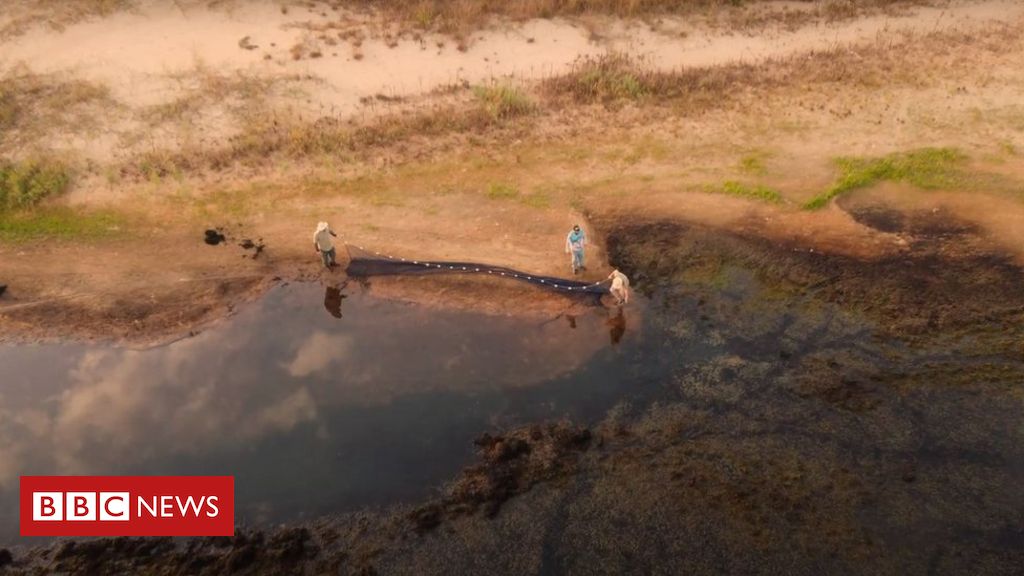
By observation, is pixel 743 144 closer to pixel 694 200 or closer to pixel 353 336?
pixel 694 200

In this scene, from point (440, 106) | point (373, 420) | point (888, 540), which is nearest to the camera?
point (888, 540)

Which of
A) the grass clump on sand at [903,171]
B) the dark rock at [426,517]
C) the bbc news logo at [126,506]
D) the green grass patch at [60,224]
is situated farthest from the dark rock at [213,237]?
Result: the grass clump on sand at [903,171]

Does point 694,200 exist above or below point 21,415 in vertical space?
above

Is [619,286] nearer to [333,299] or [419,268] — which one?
[419,268]

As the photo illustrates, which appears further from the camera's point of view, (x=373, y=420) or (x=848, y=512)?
(x=373, y=420)

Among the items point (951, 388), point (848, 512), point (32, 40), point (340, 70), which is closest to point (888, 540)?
point (848, 512)

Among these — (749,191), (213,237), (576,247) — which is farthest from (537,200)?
(213,237)
